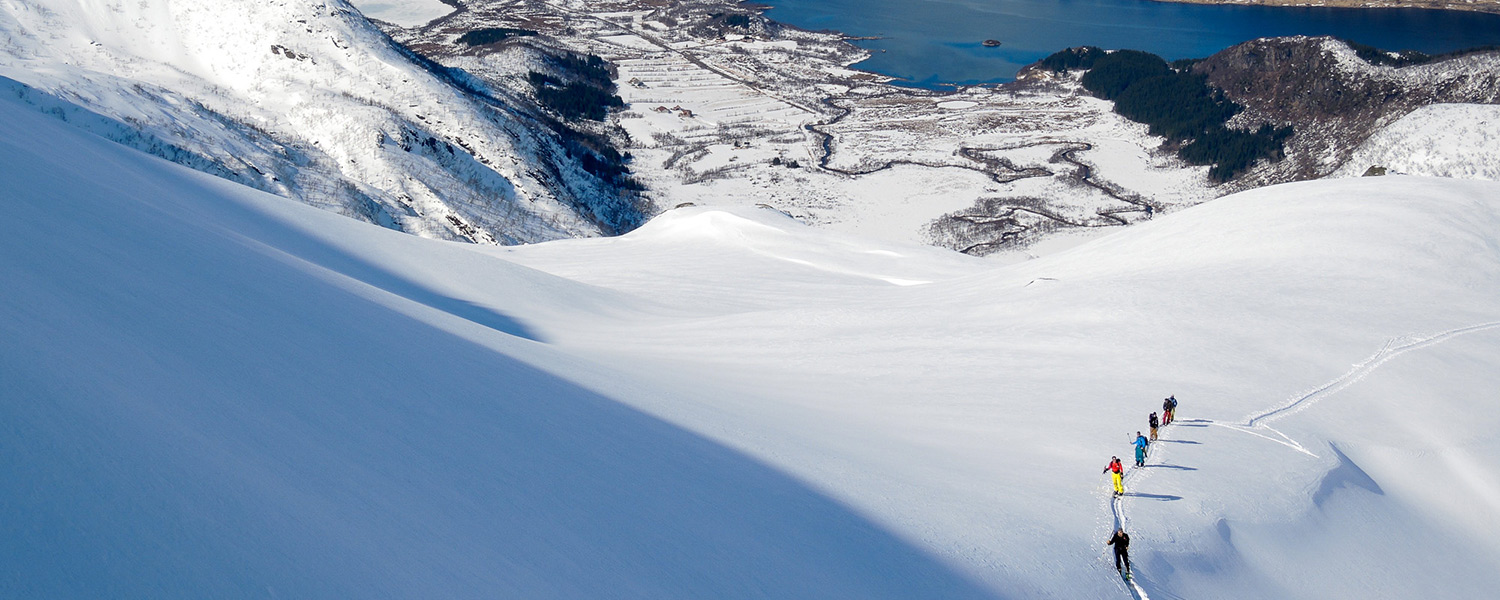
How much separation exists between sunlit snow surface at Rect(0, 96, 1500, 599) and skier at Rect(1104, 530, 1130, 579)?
28cm

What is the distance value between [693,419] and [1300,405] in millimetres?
12103

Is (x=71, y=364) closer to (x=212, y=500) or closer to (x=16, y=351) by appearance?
(x=16, y=351)

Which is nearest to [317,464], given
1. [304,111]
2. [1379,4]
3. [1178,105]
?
[304,111]

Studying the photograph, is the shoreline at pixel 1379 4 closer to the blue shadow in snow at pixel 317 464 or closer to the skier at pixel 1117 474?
the skier at pixel 1117 474

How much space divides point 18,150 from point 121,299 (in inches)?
324

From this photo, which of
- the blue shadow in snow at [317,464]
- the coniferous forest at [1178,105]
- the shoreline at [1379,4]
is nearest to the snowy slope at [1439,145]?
the coniferous forest at [1178,105]

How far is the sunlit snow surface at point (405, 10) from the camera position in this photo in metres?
124

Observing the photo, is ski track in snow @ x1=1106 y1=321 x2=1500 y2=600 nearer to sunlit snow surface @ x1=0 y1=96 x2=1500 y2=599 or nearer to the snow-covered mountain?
sunlit snow surface @ x1=0 y1=96 x2=1500 y2=599

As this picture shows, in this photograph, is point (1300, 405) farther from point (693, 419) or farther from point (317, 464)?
point (317, 464)

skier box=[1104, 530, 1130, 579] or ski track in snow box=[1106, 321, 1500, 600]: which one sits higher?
skier box=[1104, 530, 1130, 579]

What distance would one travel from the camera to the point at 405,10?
130m

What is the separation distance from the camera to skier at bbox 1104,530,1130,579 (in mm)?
10609

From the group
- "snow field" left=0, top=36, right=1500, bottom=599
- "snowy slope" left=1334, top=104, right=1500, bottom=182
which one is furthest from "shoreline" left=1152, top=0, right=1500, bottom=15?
"snow field" left=0, top=36, right=1500, bottom=599

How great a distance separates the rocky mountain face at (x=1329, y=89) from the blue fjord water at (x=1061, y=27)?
26.2 meters
